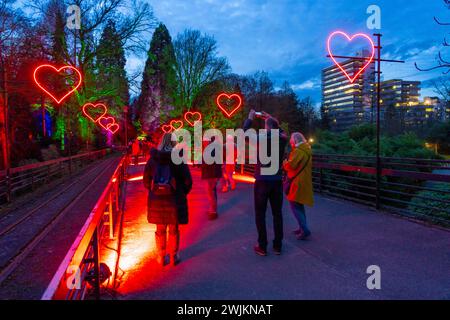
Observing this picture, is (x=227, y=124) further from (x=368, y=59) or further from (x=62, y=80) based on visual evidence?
(x=368, y=59)

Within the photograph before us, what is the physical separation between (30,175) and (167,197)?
43.4ft

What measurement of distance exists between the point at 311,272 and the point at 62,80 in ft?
86.1

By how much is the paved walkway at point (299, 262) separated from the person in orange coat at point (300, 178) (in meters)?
0.39

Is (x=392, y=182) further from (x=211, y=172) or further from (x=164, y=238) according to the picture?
(x=164, y=238)

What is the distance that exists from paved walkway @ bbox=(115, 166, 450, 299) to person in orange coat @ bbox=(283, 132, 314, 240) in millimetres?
386

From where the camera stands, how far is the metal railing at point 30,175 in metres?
11.9

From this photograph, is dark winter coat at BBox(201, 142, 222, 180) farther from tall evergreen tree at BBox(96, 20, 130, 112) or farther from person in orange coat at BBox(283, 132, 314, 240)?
tall evergreen tree at BBox(96, 20, 130, 112)

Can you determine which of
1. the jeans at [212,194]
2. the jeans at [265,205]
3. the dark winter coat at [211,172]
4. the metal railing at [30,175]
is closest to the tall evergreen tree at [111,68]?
the metal railing at [30,175]

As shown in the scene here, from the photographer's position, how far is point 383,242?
216 inches

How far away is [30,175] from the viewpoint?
50.1ft

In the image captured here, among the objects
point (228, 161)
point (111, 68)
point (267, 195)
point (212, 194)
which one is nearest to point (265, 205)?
point (267, 195)

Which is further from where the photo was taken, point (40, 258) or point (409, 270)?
point (40, 258)

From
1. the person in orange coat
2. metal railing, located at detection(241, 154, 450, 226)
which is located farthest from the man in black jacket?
metal railing, located at detection(241, 154, 450, 226)

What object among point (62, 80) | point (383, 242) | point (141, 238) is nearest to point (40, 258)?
point (141, 238)
